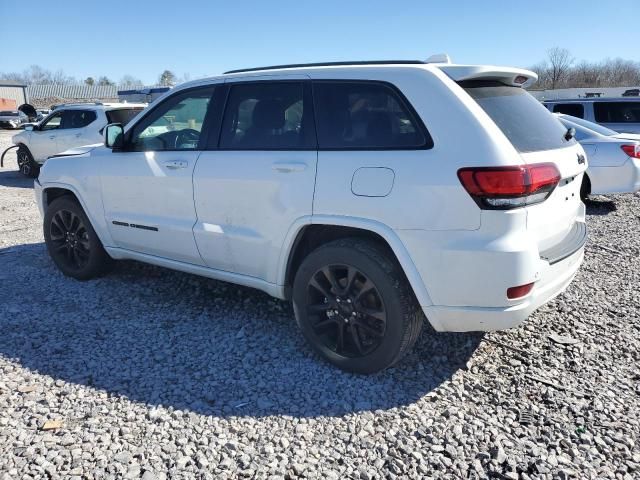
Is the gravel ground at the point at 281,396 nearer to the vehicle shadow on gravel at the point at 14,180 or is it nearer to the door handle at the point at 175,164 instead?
the door handle at the point at 175,164

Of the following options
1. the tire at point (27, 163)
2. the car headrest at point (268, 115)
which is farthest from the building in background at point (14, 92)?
the car headrest at point (268, 115)

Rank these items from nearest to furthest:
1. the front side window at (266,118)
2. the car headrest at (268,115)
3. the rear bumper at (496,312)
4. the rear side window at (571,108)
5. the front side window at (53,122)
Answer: the rear bumper at (496,312) < the front side window at (266,118) < the car headrest at (268,115) < the rear side window at (571,108) < the front side window at (53,122)

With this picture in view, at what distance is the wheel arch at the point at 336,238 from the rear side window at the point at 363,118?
470 mm

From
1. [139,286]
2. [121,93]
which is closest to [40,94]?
[121,93]

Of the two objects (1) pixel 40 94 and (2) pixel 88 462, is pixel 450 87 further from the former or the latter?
(1) pixel 40 94

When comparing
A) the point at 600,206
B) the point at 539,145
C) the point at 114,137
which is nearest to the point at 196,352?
the point at 114,137

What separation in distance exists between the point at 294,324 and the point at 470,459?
1.84 meters

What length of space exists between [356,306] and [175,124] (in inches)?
86.2

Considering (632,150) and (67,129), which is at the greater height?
(67,129)

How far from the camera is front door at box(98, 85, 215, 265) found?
4.09 metres

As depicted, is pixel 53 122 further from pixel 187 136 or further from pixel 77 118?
pixel 187 136

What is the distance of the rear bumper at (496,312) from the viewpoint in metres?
2.96

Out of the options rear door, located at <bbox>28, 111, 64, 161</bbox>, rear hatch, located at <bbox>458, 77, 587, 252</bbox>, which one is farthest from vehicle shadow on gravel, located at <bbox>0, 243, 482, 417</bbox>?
rear door, located at <bbox>28, 111, 64, 161</bbox>

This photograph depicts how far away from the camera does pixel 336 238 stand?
358 centimetres
